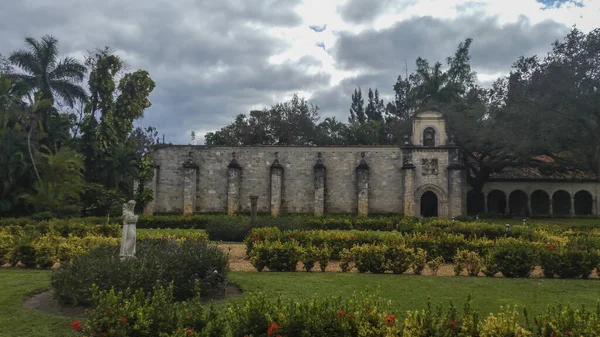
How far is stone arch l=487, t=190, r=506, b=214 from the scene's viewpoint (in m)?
37.7

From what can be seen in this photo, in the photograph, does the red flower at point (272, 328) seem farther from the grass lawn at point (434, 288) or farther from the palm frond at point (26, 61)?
the palm frond at point (26, 61)

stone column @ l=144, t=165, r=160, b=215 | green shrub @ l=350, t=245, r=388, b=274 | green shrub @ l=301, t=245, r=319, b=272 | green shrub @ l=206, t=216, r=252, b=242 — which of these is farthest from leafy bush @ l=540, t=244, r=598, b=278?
A: stone column @ l=144, t=165, r=160, b=215

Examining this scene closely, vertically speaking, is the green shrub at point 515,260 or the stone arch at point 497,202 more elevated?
the stone arch at point 497,202

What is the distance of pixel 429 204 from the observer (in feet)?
104

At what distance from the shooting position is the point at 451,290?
29.1ft

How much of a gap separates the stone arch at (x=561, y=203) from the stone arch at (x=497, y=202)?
3827mm

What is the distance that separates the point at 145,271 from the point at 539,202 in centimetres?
3730

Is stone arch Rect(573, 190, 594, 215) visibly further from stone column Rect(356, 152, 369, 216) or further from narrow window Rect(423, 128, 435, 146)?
stone column Rect(356, 152, 369, 216)

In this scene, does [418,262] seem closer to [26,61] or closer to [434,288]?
[434,288]

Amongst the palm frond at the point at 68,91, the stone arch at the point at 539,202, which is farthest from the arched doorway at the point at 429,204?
the palm frond at the point at 68,91

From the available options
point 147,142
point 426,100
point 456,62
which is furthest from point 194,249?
point 147,142

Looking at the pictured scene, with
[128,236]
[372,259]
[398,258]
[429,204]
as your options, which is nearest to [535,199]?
[429,204]

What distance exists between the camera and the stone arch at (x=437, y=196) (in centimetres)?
2948

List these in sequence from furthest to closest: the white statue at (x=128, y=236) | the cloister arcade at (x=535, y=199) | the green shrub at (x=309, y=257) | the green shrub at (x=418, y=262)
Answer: the cloister arcade at (x=535, y=199) < the green shrub at (x=309, y=257) < the green shrub at (x=418, y=262) < the white statue at (x=128, y=236)
